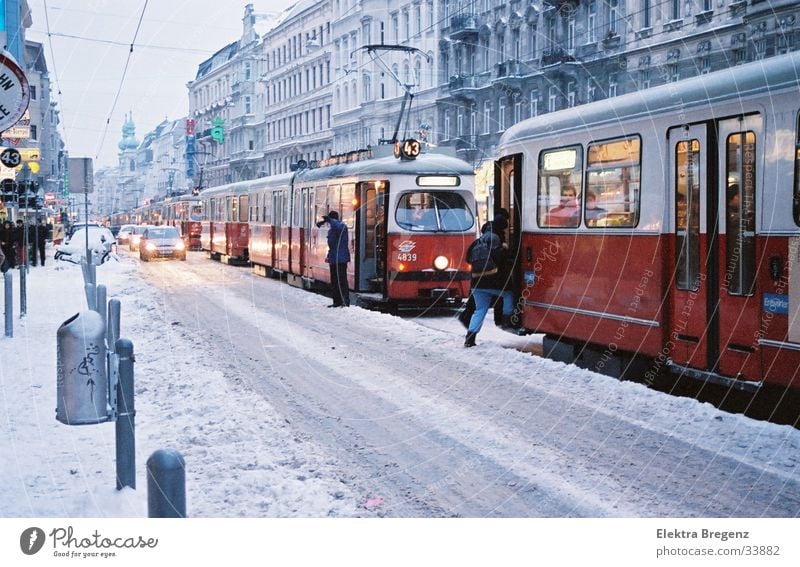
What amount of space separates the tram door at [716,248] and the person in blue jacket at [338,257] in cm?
1077

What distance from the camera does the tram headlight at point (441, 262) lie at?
19.6 metres

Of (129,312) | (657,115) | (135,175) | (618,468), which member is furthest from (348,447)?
(135,175)

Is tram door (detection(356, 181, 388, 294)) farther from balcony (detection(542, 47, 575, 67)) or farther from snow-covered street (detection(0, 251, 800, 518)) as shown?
balcony (detection(542, 47, 575, 67))

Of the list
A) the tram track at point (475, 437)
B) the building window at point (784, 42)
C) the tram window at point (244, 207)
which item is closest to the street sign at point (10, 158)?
the tram track at point (475, 437)

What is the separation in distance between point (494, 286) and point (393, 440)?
226 inches

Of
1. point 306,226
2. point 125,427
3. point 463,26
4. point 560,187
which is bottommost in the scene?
point 125,427

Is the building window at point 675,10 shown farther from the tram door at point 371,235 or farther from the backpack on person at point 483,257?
the backpack on person at point 483,257

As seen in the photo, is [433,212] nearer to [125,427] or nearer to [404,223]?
[404,223]

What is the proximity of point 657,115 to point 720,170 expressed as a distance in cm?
120

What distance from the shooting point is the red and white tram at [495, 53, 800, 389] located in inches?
347

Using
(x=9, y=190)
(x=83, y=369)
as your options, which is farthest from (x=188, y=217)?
(x=83, y=369)

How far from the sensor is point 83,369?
6.54m

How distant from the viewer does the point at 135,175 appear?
99562mm
